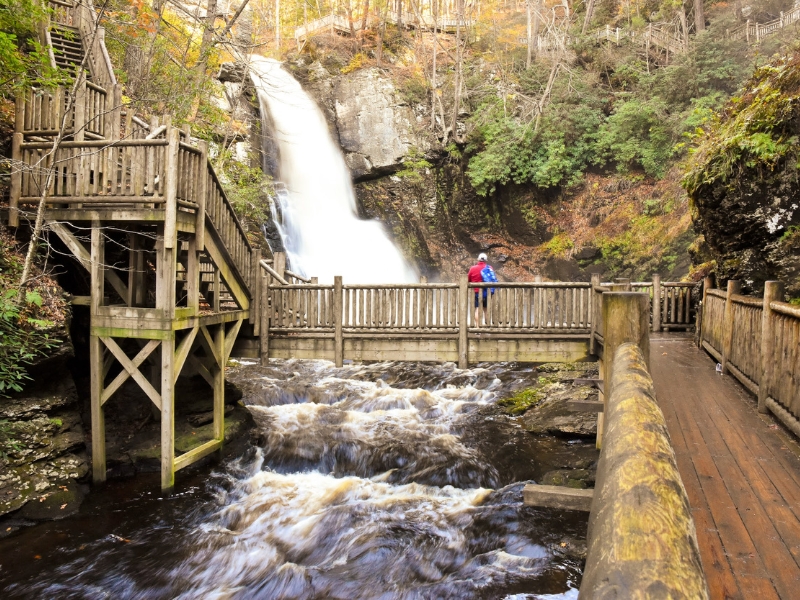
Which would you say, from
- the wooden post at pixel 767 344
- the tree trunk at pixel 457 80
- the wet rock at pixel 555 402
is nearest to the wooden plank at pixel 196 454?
the wet rock at pixel 555 402

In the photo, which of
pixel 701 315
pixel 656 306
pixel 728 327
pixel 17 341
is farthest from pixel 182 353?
pixel 656 306

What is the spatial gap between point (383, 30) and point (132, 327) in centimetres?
Answer: 2934

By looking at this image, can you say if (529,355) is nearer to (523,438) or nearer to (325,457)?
(523,438)

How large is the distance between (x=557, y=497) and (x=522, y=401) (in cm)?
918

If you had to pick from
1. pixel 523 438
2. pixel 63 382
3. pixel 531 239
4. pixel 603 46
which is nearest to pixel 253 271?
pixel 63 382

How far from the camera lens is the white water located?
21.8 metres

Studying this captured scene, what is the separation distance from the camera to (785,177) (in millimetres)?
7766

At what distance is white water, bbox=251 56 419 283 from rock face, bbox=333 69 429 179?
2.85ft

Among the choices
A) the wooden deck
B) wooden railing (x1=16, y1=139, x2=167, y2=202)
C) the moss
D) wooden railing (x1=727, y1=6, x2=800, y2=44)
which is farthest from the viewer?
wooden railing (x1=727, y1=6, x2=800, y2=44)

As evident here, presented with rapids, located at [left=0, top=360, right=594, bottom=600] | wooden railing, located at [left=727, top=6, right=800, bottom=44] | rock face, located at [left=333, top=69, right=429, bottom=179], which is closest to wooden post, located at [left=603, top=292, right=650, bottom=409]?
rapids, located at [left=0, top=360, right=594, bottom=600]

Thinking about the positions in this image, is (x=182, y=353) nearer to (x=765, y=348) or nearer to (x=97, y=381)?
(x=97, y=381)

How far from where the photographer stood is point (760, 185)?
8.09 metres

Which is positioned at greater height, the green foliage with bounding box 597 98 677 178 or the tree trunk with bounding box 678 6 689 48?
the tree trunk with bounding box 678 6 689 48

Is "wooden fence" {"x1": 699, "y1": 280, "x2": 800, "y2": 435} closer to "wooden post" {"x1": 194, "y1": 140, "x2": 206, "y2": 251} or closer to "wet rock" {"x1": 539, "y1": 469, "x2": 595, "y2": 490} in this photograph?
"wet rock" {"x1": 539, "y1": 469, "x2": 595, "y2": 490}
